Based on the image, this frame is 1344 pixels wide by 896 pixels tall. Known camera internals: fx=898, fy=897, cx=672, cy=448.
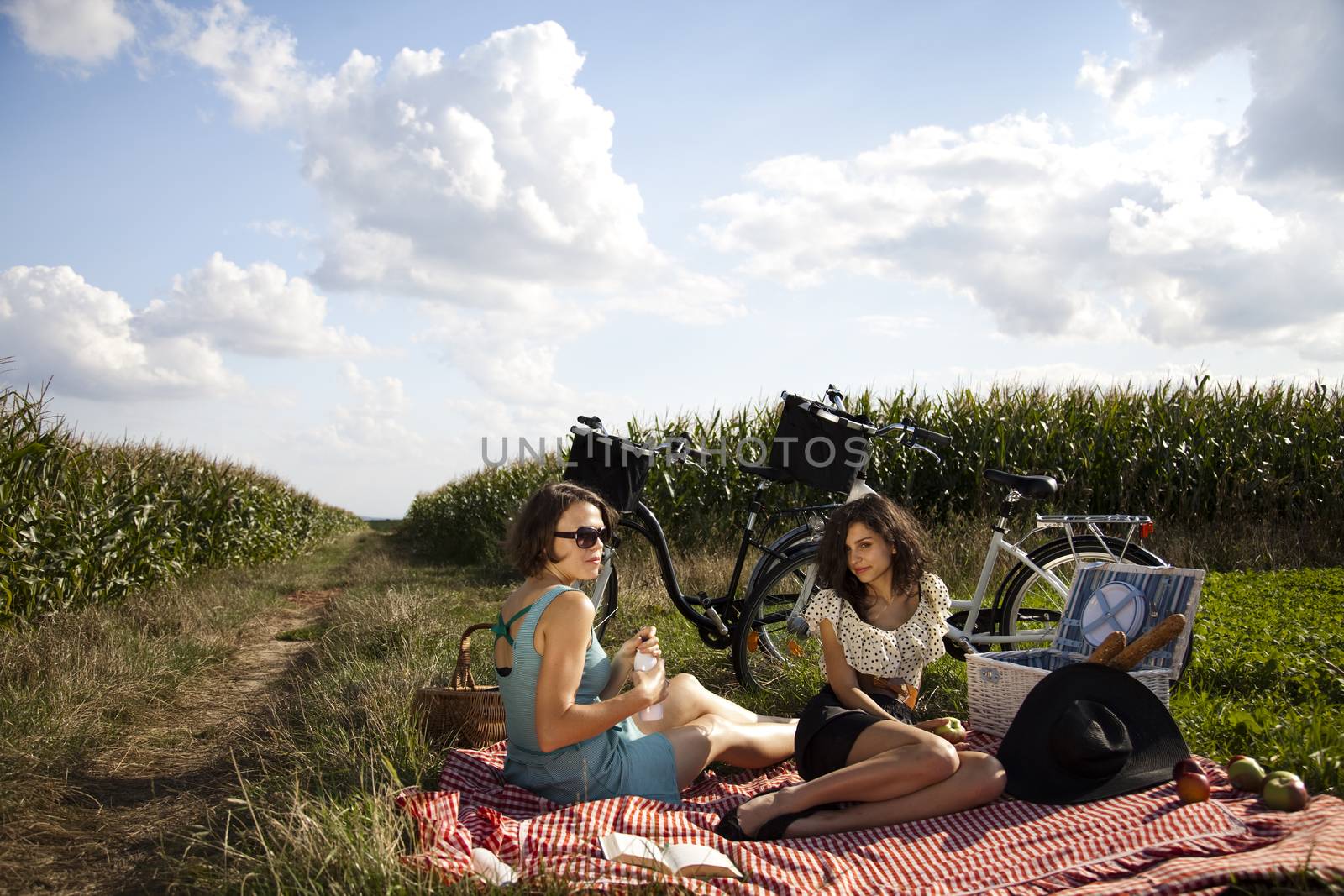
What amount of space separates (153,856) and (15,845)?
1.88ft

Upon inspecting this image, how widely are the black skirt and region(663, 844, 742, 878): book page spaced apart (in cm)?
70

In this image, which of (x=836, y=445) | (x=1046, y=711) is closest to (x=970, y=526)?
(x=836, y=445)

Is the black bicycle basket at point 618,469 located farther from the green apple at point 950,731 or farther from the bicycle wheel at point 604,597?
the green apple at point 950,731

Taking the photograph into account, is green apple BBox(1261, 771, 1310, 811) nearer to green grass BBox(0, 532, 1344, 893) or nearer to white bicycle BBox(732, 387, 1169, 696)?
green grass BBox(0, 532, 1344, 893)

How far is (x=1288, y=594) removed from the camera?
23.3ft

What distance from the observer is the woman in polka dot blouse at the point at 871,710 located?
2.98 metres

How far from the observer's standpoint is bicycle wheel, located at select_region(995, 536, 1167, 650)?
4.59 m

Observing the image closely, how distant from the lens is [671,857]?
255cm

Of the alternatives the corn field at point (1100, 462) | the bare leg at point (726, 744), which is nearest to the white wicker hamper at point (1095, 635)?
the bare leg at point (726, 744)

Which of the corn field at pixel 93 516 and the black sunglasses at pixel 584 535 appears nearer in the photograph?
the black sunglasses at pixel 584 535

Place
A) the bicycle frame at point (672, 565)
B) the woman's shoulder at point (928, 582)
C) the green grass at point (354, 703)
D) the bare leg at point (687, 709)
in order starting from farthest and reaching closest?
1. the bicycle frame at point (672, 565)
2. the woman's shoulder at point (928, 582)
3. the bare leg at point (687, 709)
4. the green grass at point (354, 703)

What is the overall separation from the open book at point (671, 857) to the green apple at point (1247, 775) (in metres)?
1.78

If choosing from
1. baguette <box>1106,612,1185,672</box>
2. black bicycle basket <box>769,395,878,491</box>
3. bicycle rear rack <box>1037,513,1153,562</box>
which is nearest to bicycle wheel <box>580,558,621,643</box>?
black bicycle basket <box>769,395,878,491</box>

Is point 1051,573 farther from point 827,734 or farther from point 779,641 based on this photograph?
point 827,734
